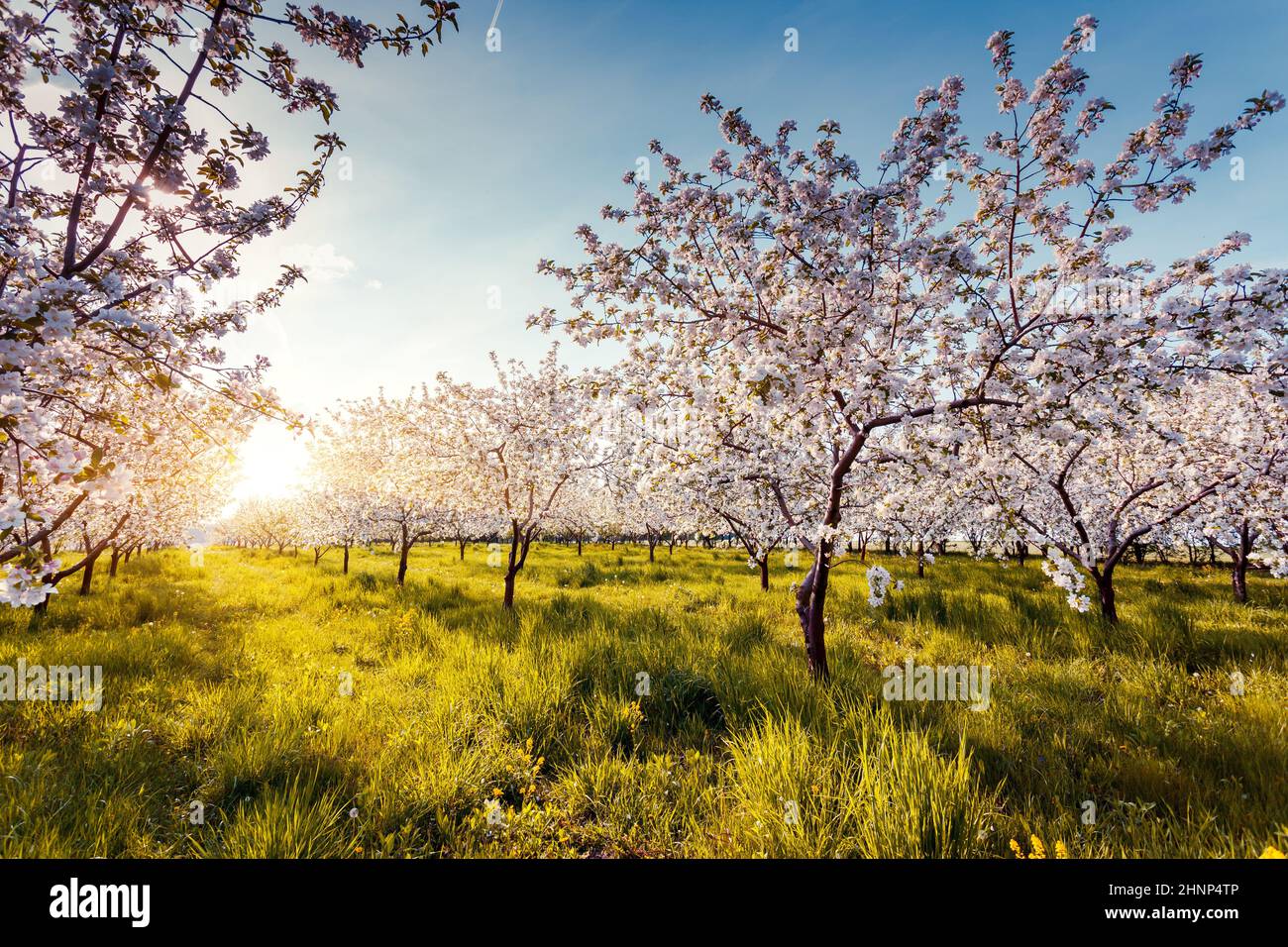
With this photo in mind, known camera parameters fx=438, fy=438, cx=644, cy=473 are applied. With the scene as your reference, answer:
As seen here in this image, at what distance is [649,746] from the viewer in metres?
4.72

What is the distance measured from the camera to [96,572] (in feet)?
57.0

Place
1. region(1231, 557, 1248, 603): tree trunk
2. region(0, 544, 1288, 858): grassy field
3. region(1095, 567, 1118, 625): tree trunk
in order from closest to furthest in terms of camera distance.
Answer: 1. region(0, 544, 1288, 858): grassy field
2. region(1095, 567, 1118, 625): tree trunk
3. region(1231, 557, 1248, 603): tree trunk

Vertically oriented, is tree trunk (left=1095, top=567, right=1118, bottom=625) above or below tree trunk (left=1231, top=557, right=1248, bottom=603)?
above

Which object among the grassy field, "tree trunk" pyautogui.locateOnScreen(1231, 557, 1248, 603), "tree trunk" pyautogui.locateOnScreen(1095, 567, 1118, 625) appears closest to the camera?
the grassy field

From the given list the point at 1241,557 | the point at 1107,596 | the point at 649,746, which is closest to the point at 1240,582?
the point at 1241,557

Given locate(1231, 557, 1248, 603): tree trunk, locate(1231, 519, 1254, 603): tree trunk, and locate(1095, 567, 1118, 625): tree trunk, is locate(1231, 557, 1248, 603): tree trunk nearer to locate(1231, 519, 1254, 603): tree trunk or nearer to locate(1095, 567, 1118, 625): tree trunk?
locate(1231, 519, 1254, 603): tree trunk

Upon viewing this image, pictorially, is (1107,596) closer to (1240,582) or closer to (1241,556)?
(1240,582)

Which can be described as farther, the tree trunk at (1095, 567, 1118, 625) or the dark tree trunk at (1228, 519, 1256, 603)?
the dark tree trunk at (1228, 519, 1256, 603)

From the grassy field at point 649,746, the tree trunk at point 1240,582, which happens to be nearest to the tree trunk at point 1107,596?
the grassy field at point 649,746

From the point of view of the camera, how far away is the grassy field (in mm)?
3188

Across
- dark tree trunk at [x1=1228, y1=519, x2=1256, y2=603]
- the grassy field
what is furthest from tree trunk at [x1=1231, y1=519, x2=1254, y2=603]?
the grassy field

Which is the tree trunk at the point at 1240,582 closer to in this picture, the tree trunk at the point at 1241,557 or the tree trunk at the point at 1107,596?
the tree trunk at the point at 1241,557

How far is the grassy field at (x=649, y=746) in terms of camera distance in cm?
319
